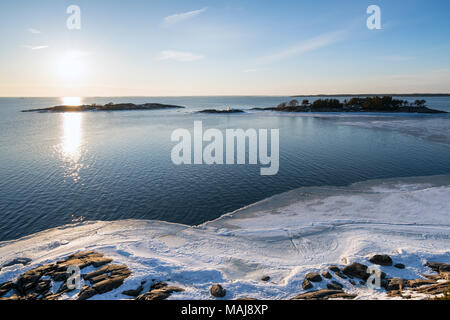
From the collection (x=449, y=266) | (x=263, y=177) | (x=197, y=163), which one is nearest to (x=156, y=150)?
(x=197, y=163)

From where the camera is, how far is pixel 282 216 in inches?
698

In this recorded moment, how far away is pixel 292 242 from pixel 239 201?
7.03 metres

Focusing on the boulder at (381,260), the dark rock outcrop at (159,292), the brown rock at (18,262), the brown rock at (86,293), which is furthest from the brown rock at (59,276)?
the boulder at (381,260)

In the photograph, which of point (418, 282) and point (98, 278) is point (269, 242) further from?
point (98, 278)

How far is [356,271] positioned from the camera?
1091cm

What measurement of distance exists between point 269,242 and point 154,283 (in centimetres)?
731

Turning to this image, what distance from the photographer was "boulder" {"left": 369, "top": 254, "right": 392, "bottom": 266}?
37.5ft

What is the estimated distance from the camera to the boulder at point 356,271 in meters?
10.7

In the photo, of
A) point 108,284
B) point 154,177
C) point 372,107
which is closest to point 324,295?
point 108,284

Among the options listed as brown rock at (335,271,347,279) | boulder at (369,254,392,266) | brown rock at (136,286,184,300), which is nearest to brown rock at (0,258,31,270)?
brown rock at (136,286,184,300)

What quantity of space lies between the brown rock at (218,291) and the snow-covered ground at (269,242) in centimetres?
25

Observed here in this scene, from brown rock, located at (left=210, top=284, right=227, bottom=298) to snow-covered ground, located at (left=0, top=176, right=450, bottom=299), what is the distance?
248 millimetres

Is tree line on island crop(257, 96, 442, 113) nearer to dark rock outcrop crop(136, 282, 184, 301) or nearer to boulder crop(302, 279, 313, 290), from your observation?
boulder crop(302, 279, 313, 290)

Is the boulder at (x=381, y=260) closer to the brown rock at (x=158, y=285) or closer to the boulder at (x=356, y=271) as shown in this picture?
the boulder at (x=356, y=271)
